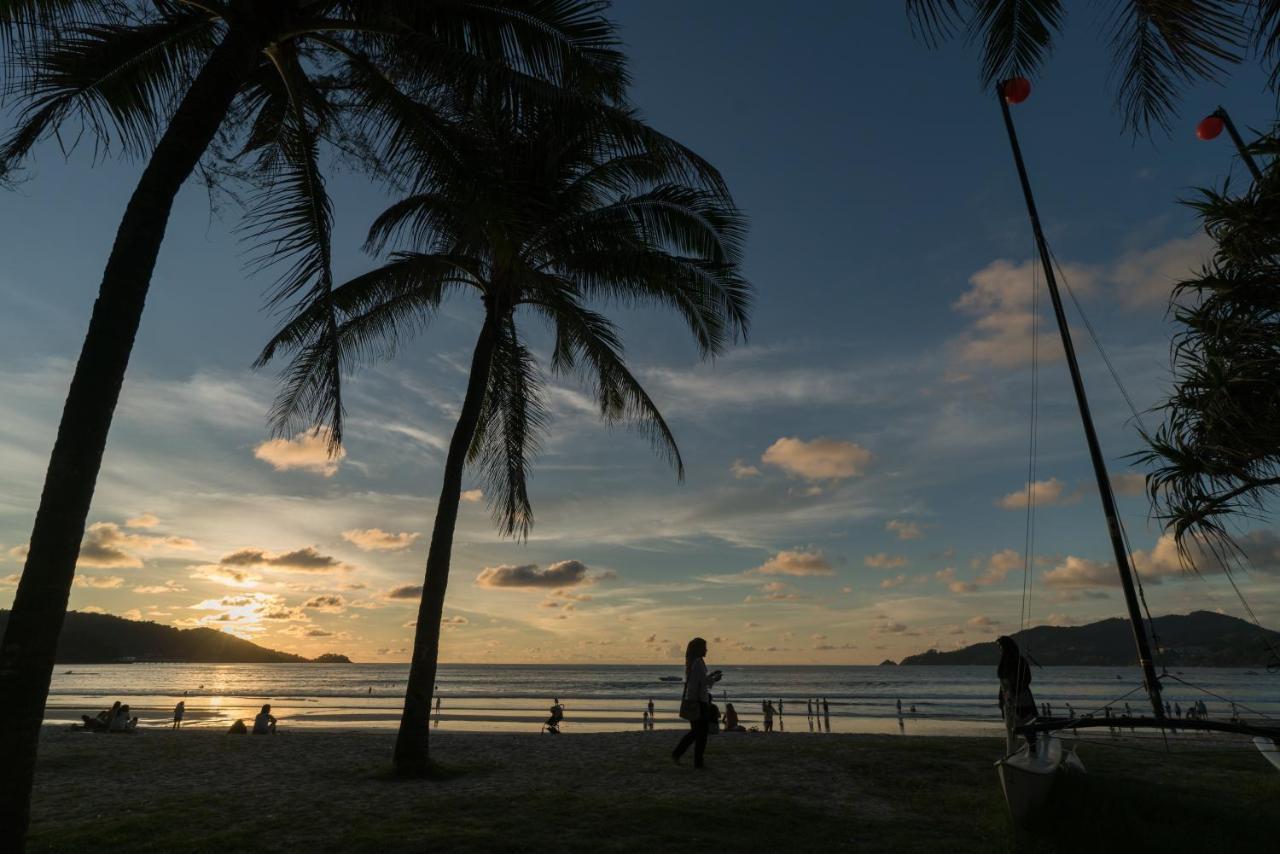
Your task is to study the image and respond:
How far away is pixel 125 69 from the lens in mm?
6613

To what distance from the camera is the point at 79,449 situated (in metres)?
4.89

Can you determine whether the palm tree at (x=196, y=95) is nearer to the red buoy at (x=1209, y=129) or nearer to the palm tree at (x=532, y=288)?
the palm tree at (x=532, y=288)

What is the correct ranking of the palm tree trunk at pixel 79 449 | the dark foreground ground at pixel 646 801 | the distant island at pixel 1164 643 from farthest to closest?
the distant island at pixel 1164 643 < the dark foreground ground at pixel 646 801 < the palm tree trunk at pixel 79 449

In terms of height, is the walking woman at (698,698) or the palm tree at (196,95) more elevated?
the palm tree at (196,95)

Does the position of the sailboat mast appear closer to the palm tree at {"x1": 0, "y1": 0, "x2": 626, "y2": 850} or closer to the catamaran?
the catamaran

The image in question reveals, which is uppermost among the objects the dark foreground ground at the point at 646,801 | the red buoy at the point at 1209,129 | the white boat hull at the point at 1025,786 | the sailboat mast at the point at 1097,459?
the red buoy at the point at 1209,129

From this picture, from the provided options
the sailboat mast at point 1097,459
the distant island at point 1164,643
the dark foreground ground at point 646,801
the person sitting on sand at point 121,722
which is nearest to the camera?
the dark foreground ground at point 646,801

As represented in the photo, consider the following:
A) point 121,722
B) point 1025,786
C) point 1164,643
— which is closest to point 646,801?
point 1025,786

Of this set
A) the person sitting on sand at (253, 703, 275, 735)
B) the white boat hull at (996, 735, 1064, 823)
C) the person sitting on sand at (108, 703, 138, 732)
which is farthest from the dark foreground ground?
the person sitting on sand at (108, 703, 138, 732)

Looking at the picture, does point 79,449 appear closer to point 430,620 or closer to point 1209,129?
point 430,620

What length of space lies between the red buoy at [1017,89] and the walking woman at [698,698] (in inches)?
295

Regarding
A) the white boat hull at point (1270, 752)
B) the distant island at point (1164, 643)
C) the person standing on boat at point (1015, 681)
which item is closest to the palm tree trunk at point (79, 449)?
the person standing on boat at point (1015, 681)

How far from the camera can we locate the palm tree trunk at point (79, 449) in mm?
4559

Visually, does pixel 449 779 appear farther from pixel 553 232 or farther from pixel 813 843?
pixel 553 232
